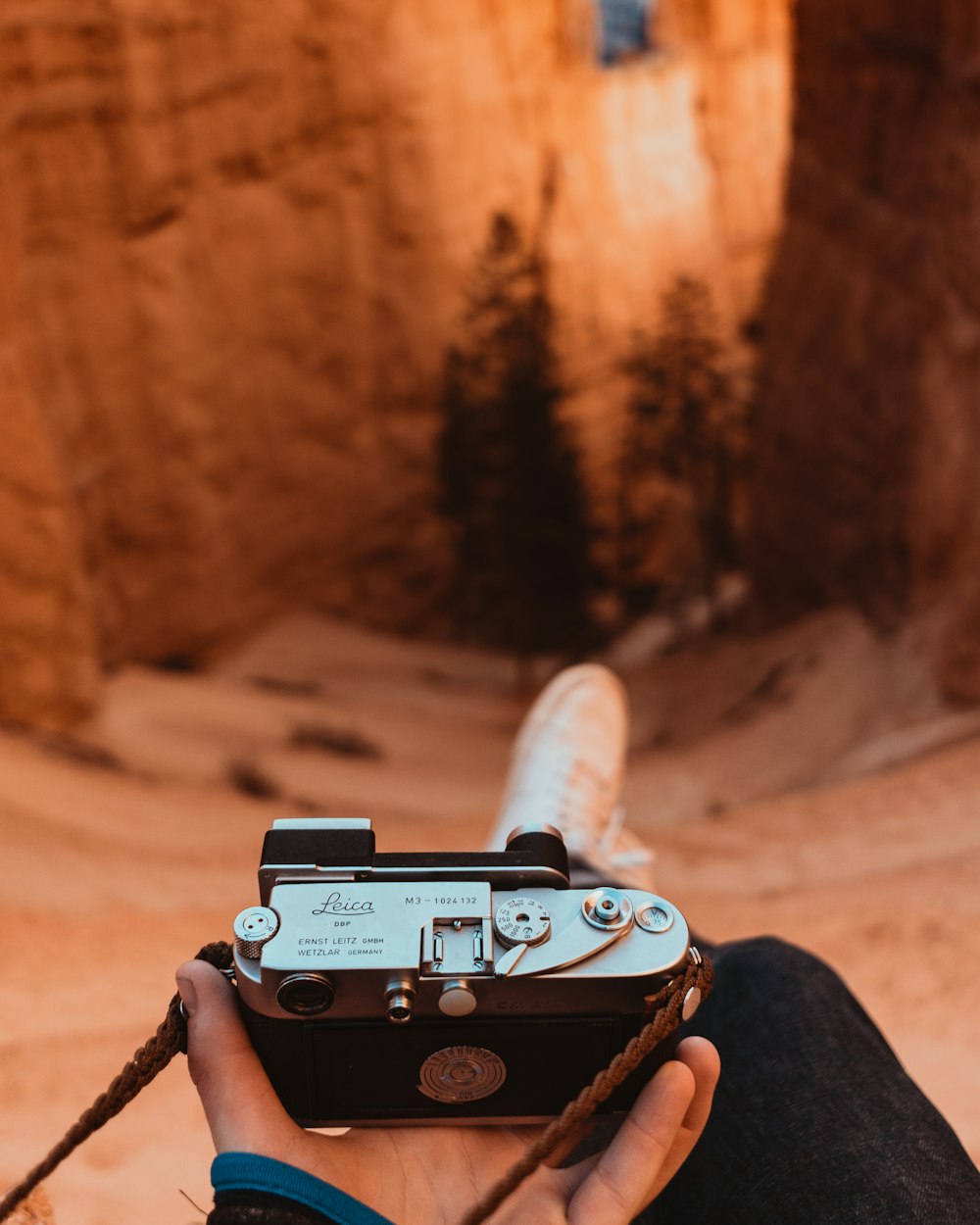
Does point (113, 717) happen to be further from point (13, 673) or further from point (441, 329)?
point (441, 329)

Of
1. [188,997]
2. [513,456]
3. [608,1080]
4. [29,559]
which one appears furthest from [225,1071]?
[513,456]

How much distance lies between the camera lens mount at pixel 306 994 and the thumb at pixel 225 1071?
7 cm

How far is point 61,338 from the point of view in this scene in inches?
207

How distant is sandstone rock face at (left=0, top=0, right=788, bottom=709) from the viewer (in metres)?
5.14

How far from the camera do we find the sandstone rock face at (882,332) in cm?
419

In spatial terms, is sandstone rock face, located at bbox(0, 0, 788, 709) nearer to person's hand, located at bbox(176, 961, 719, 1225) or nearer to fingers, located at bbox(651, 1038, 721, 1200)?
person's hand, located at bbox(176, 961, 719, 1225)

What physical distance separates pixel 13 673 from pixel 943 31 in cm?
456

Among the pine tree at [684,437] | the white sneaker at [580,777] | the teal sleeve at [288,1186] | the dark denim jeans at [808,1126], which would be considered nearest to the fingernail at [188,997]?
the teal sleeve at [288,1186]

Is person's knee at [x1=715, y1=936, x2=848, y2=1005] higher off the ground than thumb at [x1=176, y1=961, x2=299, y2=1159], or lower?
lower

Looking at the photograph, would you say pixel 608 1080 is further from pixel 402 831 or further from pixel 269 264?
pixel 269 264

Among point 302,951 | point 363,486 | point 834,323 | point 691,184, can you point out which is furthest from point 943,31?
point 691,184

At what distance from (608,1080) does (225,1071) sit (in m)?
0.30

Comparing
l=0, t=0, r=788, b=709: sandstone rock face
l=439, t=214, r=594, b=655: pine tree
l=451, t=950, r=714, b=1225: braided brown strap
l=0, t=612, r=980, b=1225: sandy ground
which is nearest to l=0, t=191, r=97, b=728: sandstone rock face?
l=0, t=0, r=788, b=709: sandstone rock face

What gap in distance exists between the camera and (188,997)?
851 mm
